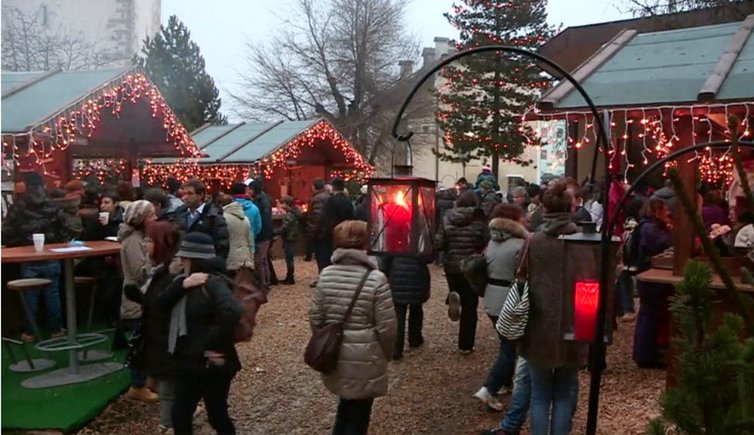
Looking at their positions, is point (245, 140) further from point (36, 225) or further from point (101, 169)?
point (36, 225)

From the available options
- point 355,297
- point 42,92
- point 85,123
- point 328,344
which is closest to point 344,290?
point 355,297

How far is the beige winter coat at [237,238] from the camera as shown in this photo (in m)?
8.17

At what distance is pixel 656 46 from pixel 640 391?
13.2 feet

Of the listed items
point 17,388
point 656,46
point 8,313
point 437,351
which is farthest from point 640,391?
point 8,313

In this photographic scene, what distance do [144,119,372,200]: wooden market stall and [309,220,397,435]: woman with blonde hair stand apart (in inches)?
518

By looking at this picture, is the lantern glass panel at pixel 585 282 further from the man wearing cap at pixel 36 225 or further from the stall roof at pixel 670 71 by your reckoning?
the man wearing cap at pixel 36 225

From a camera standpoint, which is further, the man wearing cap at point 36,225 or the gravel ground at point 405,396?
the man wearing cap at point 36,225

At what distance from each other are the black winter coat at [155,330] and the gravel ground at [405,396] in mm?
1131

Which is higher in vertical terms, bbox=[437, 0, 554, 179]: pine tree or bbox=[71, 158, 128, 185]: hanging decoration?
bbox=[437, 0, 554, 179]: pine tree

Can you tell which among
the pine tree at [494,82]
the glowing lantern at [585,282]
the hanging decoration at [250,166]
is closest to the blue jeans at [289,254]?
the hanging decoration at [250,166]

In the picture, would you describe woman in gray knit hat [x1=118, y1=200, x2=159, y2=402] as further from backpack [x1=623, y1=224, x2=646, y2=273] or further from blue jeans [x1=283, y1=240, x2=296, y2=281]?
blue jeans [x1=283, y1=240, x2=296, y2=281]

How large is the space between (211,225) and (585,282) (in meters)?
4.59

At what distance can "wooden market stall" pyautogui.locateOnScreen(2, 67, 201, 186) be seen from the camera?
9414 mm

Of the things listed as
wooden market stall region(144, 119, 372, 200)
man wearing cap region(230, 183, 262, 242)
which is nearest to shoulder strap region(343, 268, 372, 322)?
man wearing cap region(230, 183, 262, 242)
